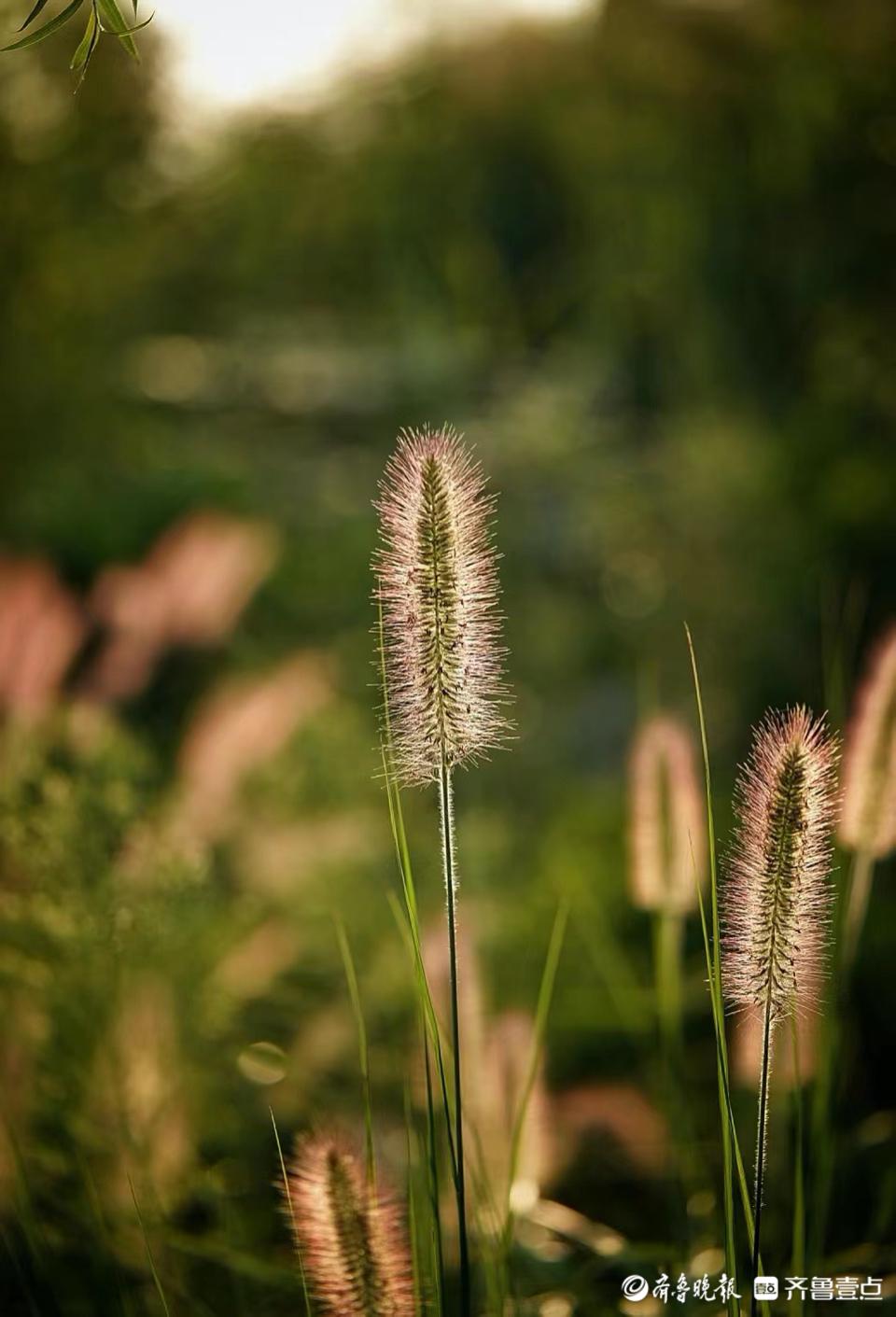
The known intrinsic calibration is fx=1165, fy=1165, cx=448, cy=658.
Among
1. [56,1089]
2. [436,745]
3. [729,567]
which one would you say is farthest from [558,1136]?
[729,567]

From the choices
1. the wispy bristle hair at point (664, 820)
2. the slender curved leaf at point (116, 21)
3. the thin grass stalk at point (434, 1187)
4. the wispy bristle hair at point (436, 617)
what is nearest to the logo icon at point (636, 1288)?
the wispy bristle hair at point (664, 820)

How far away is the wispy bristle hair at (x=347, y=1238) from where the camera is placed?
1.98 ft

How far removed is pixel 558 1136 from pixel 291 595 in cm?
202

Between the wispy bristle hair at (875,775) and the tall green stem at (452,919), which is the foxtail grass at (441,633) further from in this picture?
the wispy bristle hair at (875,775)

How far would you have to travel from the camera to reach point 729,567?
340cm

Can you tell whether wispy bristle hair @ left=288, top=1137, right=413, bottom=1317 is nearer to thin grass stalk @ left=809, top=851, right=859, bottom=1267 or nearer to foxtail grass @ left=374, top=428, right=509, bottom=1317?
foxtail grass @ left=374, top=428, right=509, bottom=1317

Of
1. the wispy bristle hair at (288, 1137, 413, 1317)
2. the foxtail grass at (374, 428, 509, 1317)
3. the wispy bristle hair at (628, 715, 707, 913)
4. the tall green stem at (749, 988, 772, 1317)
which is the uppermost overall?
the foxtail grass at (374, 428, 509, 1317)

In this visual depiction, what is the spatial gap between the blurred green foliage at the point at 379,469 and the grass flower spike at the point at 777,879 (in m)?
0.23

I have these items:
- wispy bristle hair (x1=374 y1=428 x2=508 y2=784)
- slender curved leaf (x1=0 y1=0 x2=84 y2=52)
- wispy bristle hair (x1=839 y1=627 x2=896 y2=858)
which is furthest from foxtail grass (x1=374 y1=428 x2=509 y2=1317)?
slender curved leaf (x1=0 y1=0 x2=84 y2=52)

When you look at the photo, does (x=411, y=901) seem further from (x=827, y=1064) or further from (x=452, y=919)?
(x=827, y=1064)

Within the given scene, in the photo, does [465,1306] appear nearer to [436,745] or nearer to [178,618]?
[436,745]

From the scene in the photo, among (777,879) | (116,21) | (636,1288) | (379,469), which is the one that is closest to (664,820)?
(777,879)

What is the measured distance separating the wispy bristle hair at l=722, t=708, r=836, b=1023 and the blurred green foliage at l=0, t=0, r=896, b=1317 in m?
0.23

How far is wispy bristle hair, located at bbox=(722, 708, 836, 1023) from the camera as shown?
0.56 metres
